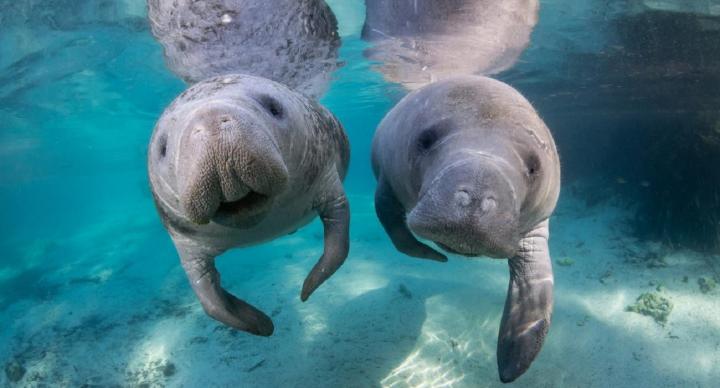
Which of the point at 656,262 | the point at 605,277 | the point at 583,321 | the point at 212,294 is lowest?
the point at 656,262

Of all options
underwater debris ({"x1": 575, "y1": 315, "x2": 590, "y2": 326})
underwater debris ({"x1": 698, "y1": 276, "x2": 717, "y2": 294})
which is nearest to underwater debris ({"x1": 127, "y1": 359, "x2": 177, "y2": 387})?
underwater debris ({"x1": 575, "y1": 315, "x2": 590, "y2": 326})

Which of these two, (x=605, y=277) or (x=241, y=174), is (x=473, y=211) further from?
(x=605, y=277)

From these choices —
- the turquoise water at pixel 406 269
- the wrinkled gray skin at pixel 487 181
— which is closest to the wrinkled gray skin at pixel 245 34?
the turquoise water at pixel 406 269

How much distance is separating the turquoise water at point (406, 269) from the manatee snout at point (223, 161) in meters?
4.20

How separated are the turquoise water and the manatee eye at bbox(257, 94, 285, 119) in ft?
13.4

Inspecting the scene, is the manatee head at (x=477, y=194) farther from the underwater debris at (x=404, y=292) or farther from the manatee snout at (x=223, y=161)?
the underwater debris at (x=404, y=292)

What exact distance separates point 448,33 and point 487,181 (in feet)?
29.1

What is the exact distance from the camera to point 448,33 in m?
10.2

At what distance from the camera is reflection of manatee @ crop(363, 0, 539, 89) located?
346 inches

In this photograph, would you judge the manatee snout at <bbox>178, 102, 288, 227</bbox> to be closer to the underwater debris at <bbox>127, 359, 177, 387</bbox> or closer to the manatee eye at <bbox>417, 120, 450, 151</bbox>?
the manatee eye at <bbox>417, 120, 450, 151</bbox>

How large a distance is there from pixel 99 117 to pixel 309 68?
19.4m

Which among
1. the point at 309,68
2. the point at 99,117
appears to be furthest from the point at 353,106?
the point at 309,68

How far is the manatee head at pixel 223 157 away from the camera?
7.37 ft

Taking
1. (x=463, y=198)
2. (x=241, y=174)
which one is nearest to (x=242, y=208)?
(x=241, y=174)
